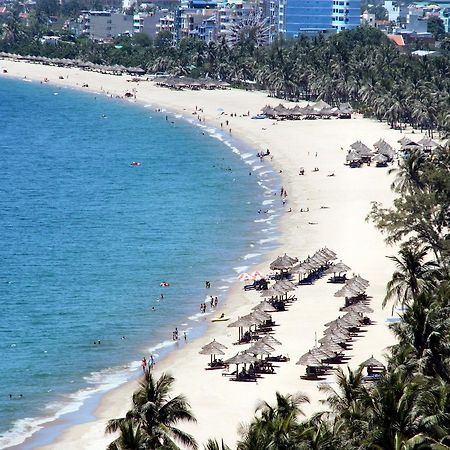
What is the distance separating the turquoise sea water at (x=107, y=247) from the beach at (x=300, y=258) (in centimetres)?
196

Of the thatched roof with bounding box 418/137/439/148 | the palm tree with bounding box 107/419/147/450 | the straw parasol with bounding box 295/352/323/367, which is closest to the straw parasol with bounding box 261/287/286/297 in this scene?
the straw parasol with bounding box 295/352/323/367

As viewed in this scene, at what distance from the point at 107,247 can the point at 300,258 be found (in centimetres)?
1534

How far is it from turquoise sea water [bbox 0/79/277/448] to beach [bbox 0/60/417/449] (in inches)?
77.2

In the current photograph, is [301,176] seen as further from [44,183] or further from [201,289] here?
[201,289]

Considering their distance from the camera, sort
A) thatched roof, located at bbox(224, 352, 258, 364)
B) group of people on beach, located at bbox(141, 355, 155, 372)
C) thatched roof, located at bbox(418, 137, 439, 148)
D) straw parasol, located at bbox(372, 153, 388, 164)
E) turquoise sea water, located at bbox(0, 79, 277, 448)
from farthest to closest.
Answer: thatched roof, located at bbox(418, 137, 439, 148)
straw parasol, located at bbox(372, 153, 388, 164)
turquoise sea water, located at bbox(0, 79, 277, 448)
group of people on beach, located at bbox(141, 355, 155, 372)
thatched roof, located at bbox(224, 352, 258, 364)

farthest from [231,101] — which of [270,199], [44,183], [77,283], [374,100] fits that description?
[77,283]

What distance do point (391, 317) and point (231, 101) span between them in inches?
4689

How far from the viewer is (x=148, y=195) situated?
110062mm

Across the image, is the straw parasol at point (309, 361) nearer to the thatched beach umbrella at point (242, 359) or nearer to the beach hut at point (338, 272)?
the thatched beach umbrella at point (242, 359)

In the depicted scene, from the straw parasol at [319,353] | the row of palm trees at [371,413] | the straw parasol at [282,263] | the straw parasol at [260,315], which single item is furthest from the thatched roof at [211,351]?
the row of palm trees at [371,413]

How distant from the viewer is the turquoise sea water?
59.8m

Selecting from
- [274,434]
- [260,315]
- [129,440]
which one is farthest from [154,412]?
[260,315]

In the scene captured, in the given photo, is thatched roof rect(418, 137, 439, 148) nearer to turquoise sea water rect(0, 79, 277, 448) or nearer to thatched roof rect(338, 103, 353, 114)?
turquoise sea water rect(0, 79, 277, 448)

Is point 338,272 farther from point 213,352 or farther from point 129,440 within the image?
point 129,440
